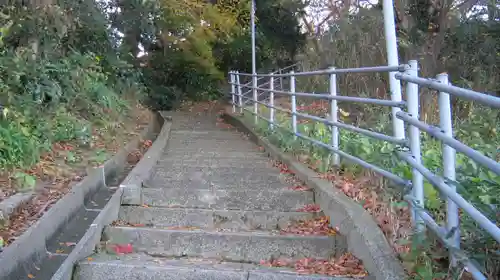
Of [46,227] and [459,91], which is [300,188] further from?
[459,91]

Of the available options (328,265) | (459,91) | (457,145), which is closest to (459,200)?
(457,145)

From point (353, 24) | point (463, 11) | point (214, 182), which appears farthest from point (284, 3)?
point (214, 182)

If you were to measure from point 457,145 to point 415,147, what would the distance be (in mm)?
817

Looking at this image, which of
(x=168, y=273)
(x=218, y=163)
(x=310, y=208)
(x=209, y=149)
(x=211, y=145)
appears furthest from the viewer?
(x=211, y=145)

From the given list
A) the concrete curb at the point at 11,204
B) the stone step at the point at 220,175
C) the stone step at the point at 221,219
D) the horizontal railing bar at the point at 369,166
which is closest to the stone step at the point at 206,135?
the stone step at the point at 220,175

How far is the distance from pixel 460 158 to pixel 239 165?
3.22 m

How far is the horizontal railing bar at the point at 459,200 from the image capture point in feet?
6.72

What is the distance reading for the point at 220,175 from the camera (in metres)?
6.02

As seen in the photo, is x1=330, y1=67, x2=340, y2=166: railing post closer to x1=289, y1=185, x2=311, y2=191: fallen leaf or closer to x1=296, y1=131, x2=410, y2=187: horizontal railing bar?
x1=296, y1=131, x2=410, y2=187: horizontal railing bar

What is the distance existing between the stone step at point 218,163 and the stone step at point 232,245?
2.70m

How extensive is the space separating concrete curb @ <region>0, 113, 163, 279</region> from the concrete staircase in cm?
34

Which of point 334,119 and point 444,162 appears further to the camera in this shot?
point 334,119

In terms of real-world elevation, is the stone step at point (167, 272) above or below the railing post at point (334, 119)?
below

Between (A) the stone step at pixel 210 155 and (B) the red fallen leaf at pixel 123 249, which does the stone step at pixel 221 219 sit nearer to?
(B) the red fallen leaf at pixel 123 249
